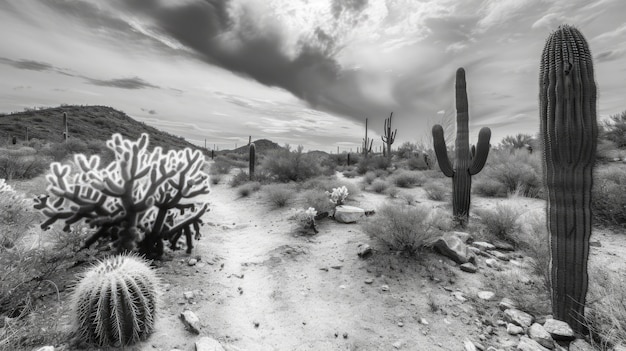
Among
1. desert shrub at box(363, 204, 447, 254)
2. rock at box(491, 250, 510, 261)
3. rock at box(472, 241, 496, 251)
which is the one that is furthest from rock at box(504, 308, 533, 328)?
rock at box(472, 241, 496, 251)

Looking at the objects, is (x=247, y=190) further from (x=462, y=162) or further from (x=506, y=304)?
(x=506, y=304)

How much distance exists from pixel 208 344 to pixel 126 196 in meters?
2.04

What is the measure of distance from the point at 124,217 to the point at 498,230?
20.4 ft

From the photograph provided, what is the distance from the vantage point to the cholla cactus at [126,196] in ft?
10.7

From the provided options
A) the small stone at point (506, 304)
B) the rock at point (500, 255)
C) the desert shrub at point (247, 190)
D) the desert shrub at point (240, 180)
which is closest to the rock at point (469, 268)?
the small stone at point (506, 304)

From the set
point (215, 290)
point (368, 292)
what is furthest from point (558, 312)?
point (215, 290)

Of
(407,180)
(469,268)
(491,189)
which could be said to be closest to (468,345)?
(469,268)

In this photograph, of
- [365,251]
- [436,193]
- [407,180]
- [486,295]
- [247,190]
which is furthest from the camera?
[407,180]

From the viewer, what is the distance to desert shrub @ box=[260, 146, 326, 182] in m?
12.7

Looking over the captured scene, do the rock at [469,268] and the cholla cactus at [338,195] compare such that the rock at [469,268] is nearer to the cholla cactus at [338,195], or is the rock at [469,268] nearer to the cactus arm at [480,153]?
the cactus arm at [480,153]

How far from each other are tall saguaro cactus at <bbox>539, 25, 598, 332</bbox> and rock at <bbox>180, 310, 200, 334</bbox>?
369cm

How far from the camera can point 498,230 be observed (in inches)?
217

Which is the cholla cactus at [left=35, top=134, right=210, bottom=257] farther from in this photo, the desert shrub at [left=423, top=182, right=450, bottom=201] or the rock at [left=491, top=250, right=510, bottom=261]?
the desert shrub at [left=423, top=182, right=450, bottom=201]

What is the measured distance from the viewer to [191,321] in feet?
8.91
